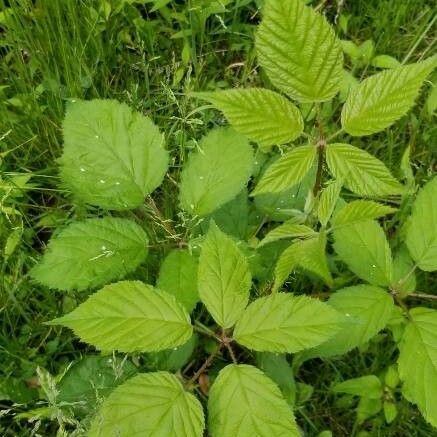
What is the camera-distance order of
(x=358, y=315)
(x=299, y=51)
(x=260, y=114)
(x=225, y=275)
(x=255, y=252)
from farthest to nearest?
(x=255, y=252), (x=358, y=315), (x=225, y=275), (x=260, y=114), (x=299, y=51)

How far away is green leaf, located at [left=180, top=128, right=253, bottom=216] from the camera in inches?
69.2

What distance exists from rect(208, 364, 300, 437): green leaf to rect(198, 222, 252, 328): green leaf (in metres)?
0.14

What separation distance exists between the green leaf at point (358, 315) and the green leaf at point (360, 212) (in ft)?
0.87

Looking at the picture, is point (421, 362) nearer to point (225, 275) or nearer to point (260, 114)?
point (225, 275)

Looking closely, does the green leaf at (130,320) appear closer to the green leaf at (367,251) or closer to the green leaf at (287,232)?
the green leaf at (287,232)

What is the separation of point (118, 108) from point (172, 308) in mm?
638

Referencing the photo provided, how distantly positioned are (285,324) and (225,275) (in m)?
0.18

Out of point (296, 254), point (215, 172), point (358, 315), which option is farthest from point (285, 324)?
point (215, 172)

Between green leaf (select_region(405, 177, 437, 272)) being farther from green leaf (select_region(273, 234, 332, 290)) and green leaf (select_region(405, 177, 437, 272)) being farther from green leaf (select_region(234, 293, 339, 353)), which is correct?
green leaf (select_region(234, 293, 339, 353))

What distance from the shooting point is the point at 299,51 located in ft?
4.28

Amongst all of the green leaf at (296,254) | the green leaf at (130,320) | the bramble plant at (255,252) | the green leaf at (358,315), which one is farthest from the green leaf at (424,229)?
the green leaf at (130,320)

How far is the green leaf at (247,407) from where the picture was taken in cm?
140

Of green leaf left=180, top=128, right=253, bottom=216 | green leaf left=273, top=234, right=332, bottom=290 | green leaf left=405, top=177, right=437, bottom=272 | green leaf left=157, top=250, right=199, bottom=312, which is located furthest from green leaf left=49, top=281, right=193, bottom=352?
green leaf left=405, top=177, right=437, bottom=272

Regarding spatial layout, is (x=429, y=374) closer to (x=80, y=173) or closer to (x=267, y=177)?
(x=267, y=177)
